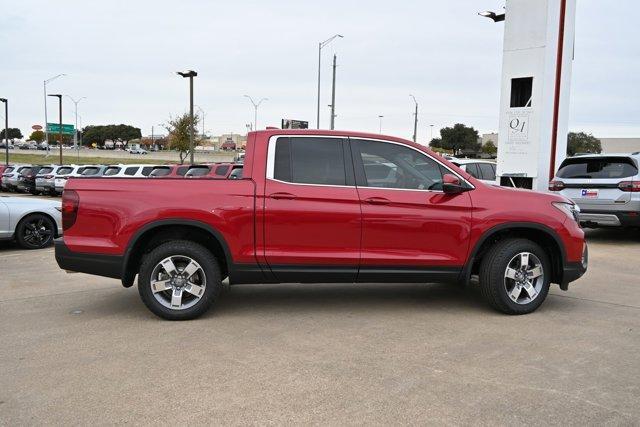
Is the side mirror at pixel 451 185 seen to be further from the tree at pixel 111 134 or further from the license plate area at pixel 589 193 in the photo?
the tree at pixel 111 134

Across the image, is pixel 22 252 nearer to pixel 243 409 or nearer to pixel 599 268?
pixel 243 409

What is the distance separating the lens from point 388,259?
221 inches

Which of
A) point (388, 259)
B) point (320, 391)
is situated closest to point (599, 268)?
point (388, 259)

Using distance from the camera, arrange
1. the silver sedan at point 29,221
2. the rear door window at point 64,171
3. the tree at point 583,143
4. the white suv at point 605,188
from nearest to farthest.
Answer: the silver sedan at point 29,221, the white suv at point 605,188, the rear door window at point 64,171, the tree at point 583,143

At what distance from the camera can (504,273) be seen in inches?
226

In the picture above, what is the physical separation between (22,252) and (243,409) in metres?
8.21

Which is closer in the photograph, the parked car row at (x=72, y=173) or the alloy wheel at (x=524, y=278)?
the alloy wheel at (x=524, y=278)

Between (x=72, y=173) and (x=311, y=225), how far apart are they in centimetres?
2219

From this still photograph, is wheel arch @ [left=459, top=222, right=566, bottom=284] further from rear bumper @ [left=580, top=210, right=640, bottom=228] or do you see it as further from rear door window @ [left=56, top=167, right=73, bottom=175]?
rear door window @ [left=56, top=167, right=73, bottom=175]

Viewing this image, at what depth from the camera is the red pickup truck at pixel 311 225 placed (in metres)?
5.49

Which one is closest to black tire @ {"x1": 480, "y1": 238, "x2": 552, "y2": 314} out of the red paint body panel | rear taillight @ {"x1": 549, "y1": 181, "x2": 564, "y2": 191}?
the red paint body panel

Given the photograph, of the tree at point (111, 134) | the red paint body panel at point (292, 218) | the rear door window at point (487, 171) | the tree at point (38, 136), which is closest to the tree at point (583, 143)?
the rear door window at point (487, 171)

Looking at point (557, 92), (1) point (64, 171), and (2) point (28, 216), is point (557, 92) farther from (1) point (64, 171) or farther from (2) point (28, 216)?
(1) point (64, 171)

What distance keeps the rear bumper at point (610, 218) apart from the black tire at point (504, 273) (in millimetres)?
5786
